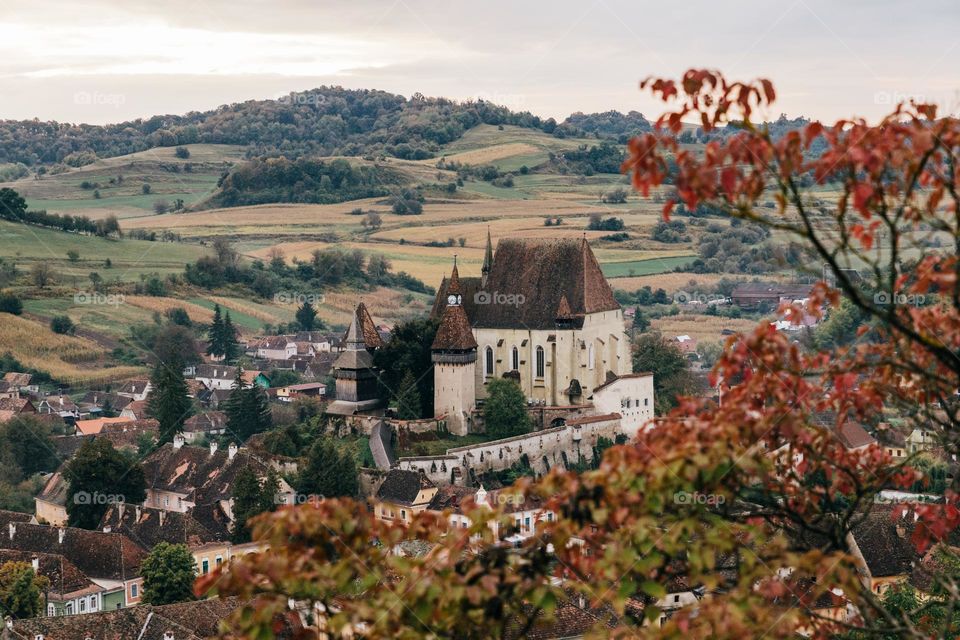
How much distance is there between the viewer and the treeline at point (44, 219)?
485ft

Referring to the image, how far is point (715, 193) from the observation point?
10.5 metres

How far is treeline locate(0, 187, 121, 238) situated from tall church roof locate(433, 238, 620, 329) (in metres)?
87.6

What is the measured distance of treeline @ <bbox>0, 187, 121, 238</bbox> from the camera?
148 metres

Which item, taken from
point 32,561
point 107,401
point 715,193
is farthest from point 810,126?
point 107,401

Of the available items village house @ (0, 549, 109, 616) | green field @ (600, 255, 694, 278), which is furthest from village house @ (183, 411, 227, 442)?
green field @ (600, 255, 694, 278)

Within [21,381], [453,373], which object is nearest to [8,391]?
[21,381]

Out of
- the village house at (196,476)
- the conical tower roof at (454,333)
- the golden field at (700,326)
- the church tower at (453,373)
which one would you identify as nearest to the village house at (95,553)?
the village house at (196,476)

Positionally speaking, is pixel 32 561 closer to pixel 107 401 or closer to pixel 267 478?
pixel 267 478

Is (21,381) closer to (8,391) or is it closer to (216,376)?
(8,391)

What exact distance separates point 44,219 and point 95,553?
98.9 metres

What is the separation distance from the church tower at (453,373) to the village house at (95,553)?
13.5m

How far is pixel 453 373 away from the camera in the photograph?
210 ft

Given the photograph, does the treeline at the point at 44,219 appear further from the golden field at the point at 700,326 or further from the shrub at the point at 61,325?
the golden field at the point at 700,326

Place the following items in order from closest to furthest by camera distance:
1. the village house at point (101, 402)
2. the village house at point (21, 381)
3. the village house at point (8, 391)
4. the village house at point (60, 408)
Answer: the village house at point (60, 408) < the village house at point (8, 391) < the village house at point (101, 402) < the village house at point (21, 381)
